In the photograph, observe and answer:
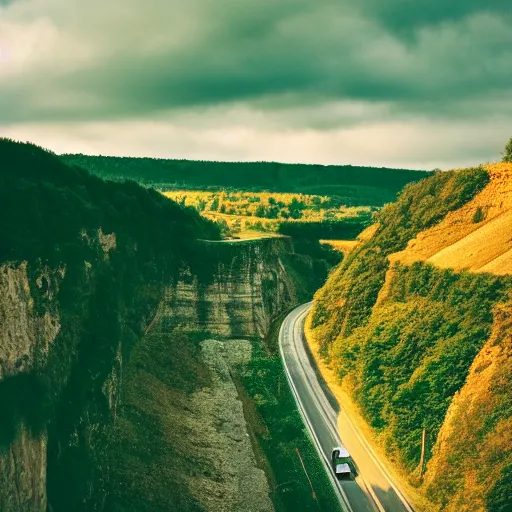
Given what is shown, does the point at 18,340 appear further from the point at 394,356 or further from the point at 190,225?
the point at 190,225

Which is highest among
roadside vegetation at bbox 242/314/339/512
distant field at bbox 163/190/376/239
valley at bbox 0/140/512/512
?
distant field at bbox 163/190/376/239

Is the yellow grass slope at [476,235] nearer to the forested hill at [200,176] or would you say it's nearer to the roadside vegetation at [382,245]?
the roadside vegetation at [382,245]

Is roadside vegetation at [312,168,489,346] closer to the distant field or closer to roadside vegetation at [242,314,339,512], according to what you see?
roadside vegetation at [242,314,339,512]

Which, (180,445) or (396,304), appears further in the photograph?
(396,304)

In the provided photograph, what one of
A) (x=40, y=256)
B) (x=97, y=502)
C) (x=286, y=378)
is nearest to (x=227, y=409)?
(x=286, y=378)

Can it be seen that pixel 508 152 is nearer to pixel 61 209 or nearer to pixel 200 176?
pixel 61 209

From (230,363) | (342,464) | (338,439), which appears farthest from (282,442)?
(230,363)

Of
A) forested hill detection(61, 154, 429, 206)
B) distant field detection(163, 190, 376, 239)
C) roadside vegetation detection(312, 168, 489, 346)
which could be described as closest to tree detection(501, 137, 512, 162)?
roadside vegetation detection(312, 168, 489, 346)
